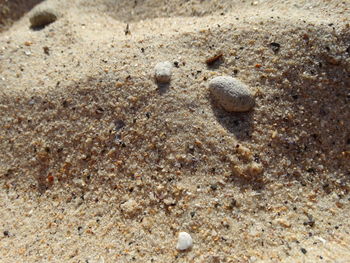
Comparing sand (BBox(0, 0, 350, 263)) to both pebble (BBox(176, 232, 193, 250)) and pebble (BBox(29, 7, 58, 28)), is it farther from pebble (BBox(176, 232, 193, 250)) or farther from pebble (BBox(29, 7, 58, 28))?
pebble (BBox(29, 7, 58, 28))

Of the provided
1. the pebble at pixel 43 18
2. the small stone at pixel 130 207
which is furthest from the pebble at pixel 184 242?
the pebble at pixel 43 18

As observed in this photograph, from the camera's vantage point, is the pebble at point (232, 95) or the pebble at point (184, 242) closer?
the pebble at point (184, 242)

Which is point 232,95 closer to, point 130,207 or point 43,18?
point 130,207

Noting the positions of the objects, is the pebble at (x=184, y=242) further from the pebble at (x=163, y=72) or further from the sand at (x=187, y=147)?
the pebble at (x=163, y=72)

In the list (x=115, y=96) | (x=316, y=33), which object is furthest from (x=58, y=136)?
(x=316, y=33)

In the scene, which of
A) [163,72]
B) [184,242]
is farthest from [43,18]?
[184,242]
